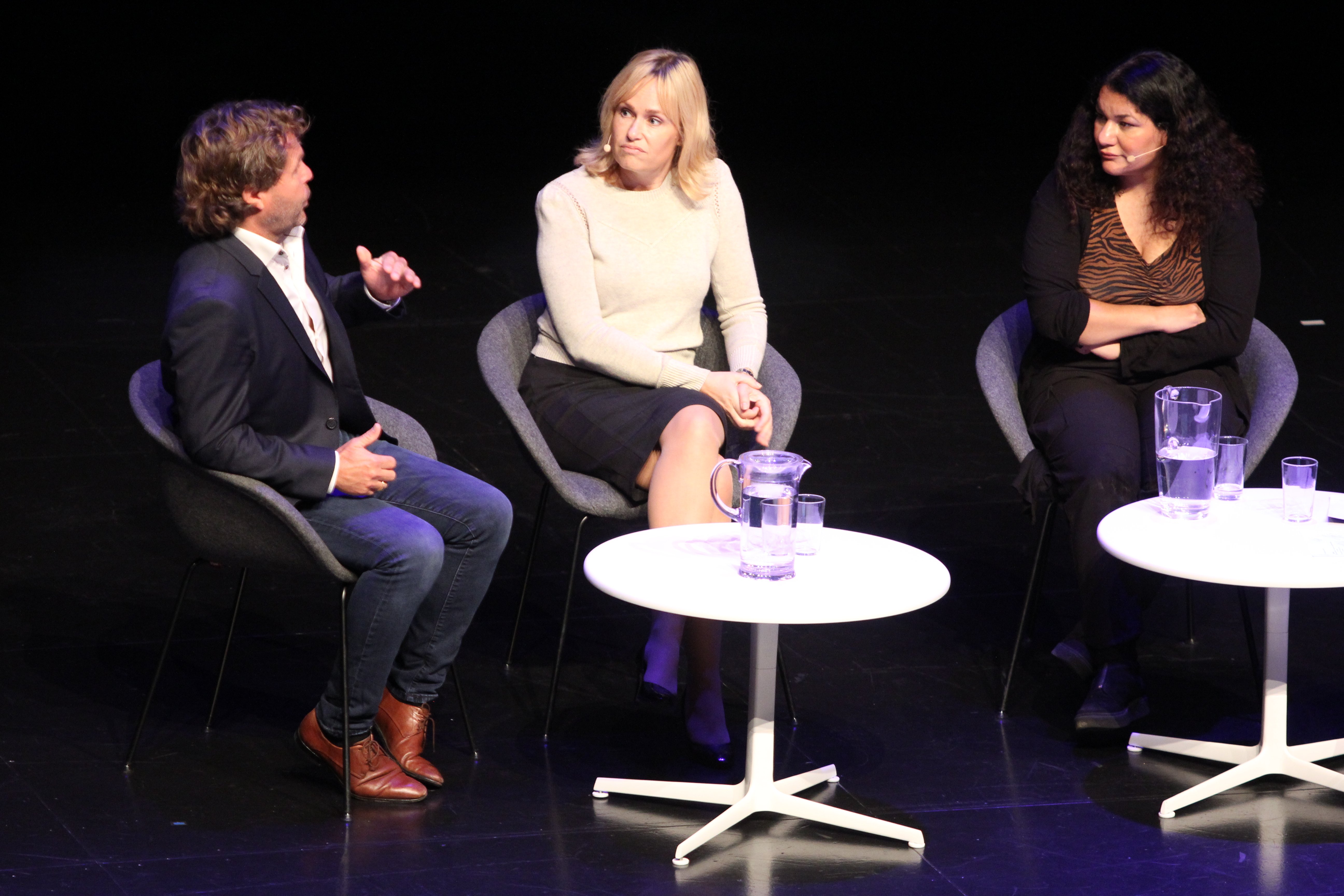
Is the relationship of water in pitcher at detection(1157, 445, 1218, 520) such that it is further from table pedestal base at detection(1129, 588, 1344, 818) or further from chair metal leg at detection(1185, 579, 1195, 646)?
chair metal leg at detection(1185, 579, 1195, 646)

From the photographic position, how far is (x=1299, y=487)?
130 inches

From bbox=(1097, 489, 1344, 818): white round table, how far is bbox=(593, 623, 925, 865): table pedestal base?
1.88 ft

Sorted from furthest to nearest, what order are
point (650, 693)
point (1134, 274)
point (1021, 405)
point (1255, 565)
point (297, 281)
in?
point (1021, 405), point (1134, 274), point (650, 693), point (297, 281), point (1255, 565)

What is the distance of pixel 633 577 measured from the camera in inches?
117

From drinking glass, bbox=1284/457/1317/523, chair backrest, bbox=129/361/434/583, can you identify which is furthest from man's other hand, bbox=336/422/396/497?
drinking glass, bbox=1284/457/1317/523

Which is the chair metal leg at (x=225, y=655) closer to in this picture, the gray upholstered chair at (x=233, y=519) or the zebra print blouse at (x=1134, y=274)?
the gray upholstered chair at (x=233, y=519)

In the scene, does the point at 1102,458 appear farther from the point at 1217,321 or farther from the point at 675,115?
the point at 675,115

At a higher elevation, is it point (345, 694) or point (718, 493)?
point (718, 493)

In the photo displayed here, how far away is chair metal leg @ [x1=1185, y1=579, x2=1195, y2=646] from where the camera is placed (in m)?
4.14

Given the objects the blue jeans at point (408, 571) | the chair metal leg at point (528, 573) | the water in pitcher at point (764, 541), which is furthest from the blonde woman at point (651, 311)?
the water in pitcher at point (764, 541)

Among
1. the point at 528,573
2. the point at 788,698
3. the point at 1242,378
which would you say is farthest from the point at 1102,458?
the point at 528,573

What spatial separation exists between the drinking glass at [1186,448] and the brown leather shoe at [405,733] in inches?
59.4

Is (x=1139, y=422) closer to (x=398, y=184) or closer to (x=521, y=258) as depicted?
(x=521, y=258)

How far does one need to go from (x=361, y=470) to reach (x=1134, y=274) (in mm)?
1821
